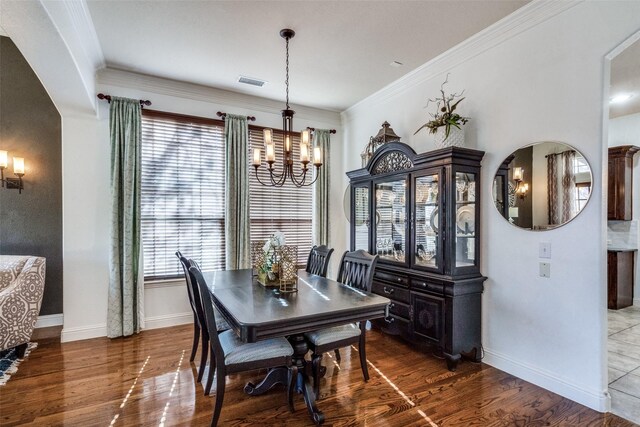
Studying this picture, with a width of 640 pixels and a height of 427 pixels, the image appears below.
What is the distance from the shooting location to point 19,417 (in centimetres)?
221

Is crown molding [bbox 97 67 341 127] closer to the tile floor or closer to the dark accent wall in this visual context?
the dark accent wall

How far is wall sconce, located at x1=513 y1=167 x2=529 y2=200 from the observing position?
2.75m

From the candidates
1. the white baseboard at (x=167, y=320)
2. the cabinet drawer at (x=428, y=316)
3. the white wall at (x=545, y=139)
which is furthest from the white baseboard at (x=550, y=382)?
the white baseboard at (x=167, y=320)

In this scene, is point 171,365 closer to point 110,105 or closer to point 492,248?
point 110,105

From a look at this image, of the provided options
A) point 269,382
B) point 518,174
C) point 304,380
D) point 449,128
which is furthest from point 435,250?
point 269,382

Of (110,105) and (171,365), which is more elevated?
(110,105)

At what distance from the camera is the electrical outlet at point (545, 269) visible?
2.58 metres

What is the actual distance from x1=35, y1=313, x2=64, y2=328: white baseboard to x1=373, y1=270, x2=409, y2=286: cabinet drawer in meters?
3.73

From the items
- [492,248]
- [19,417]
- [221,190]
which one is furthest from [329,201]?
[19,417]

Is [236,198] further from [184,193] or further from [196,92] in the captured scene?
[196,92]

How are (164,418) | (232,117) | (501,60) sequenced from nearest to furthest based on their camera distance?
(164,418)
(501,60)
(232,117)

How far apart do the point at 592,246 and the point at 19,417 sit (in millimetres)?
4158

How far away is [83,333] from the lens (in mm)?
3643

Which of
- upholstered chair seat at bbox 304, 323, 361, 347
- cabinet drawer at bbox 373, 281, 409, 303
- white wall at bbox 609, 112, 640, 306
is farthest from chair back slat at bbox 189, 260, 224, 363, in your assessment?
white wall at bbox 609, 112, 640, 306
